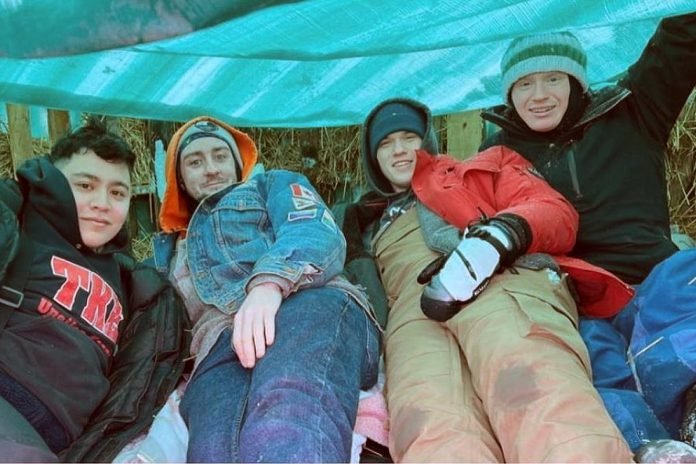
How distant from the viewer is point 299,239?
53.6 inches

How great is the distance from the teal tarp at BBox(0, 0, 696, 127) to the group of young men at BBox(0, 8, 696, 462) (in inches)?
8.2

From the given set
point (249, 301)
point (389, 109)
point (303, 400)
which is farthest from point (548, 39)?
point (303, 400)

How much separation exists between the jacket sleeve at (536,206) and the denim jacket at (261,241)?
0.38 m

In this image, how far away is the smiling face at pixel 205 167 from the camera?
1.74 metres

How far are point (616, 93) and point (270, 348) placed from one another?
1.08m

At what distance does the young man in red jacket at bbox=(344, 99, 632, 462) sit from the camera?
1050 mm

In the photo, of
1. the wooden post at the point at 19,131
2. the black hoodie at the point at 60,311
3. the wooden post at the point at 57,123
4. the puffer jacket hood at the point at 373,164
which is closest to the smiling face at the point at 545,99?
the puffer jacket hood at the point at 373,164

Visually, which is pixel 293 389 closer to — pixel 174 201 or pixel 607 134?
pixel 174 201

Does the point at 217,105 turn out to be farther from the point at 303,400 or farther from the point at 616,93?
the point at 303,400

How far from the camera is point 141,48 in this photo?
1.79 meters

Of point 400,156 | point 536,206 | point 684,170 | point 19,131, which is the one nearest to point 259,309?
point 536,206

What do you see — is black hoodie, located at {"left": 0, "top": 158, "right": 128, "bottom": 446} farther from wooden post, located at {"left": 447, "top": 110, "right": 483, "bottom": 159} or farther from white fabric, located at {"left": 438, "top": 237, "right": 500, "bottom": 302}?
wooden post, located at {"left": 447, "top": 110, "right": 483, "bottom": 159}

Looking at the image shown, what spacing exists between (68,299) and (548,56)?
1219 mm

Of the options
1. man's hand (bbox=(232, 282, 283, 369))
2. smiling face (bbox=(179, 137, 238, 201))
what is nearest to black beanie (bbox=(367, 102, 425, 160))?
smiling face (bbox=(179, 137, 238, 201))
